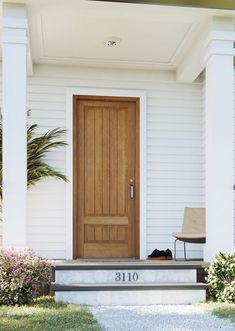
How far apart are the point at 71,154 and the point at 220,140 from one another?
2099 mm

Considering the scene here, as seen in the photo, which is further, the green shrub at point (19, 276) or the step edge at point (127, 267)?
the step edge at point (127, 267)

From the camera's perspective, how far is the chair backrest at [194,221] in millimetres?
5574

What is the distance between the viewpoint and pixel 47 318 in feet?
10.9

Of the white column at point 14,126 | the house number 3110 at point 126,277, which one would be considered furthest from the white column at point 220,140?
the white column at point 14,126

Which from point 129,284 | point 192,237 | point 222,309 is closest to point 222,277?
point 222,309

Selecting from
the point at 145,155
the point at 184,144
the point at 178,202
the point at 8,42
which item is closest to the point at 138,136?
the point at 145,155

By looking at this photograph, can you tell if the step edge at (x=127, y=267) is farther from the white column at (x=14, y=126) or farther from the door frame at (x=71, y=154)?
the door frame at (x=71, y=154)

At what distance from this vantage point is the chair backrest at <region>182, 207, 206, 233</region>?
219 inches

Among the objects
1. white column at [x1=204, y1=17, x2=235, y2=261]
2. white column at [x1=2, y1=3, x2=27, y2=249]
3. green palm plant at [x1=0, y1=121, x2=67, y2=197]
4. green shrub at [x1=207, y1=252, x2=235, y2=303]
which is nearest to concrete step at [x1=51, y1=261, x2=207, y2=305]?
green shrub at [x1=207, y1=252, x2=235, y2=303]

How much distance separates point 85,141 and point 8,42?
198cm

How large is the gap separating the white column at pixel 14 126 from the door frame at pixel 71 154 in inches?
63.5

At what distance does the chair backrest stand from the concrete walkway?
5.80ft

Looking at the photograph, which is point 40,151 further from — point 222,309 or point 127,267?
point 222,309

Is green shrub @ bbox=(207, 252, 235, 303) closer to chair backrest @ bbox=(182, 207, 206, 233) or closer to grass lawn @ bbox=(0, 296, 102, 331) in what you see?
grass lawn @ bbox=(0, 296, 102, 331)
